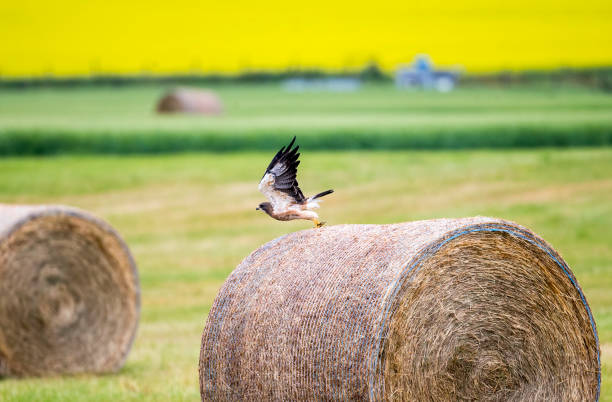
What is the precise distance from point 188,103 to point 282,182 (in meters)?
34.7

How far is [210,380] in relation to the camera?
21.7 ft

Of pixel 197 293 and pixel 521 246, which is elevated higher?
pixel 521 246

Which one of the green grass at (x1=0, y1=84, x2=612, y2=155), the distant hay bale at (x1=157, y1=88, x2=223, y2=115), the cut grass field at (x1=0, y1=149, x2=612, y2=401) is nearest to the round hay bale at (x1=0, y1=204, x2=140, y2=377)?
the cut grass field at (x1=0, y1=149, x2=612, y2=401)

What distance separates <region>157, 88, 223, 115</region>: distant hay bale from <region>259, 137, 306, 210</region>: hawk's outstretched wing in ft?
113

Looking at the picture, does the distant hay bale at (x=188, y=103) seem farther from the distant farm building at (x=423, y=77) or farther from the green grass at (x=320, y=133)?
the distant farm building at (x=423, y=77)

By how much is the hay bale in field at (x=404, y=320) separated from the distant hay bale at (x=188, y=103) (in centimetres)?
3463

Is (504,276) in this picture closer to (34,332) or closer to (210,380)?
(210,380)

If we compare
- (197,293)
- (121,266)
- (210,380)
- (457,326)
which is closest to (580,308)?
(457,326)

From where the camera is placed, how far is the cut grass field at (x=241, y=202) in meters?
13.7

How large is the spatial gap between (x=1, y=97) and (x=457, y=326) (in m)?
54.4

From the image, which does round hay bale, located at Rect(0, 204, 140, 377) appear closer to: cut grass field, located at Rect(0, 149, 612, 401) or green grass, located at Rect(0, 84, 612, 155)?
cut grass field, located at Rect(0, 149, 612, 401)

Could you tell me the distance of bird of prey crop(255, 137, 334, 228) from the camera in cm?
696

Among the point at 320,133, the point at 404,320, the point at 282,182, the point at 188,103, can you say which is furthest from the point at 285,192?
the point at 188,103

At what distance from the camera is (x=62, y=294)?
35.8 ft
